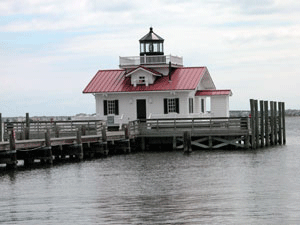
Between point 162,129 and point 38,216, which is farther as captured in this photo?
point 162,129

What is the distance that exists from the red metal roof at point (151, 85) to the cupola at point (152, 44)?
6.28 feet

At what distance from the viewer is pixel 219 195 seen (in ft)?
87.9

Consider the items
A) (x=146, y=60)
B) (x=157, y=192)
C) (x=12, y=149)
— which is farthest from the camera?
(x=146, y=60)

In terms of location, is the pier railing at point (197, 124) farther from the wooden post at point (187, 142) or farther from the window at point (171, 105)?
the window at point (171, 105)

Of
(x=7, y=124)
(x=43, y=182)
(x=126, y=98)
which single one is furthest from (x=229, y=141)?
(x=43, y=182)

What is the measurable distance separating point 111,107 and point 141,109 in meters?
2.14

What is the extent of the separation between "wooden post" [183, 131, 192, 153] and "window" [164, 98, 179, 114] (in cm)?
659

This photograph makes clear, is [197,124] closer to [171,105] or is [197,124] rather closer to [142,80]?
[171,105]

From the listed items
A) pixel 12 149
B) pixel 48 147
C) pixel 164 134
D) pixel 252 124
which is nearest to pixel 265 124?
pixel 252 124

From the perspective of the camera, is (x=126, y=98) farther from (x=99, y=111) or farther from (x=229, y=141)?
(x=229, y=141)

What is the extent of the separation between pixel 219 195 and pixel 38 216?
6709mm

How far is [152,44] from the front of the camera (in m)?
55.4

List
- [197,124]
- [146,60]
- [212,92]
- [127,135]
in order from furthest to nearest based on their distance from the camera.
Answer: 1. [146,60]
2. [212,92]
3. [197,124]
4. [127,135]

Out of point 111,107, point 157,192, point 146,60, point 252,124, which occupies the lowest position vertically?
point 157,192
